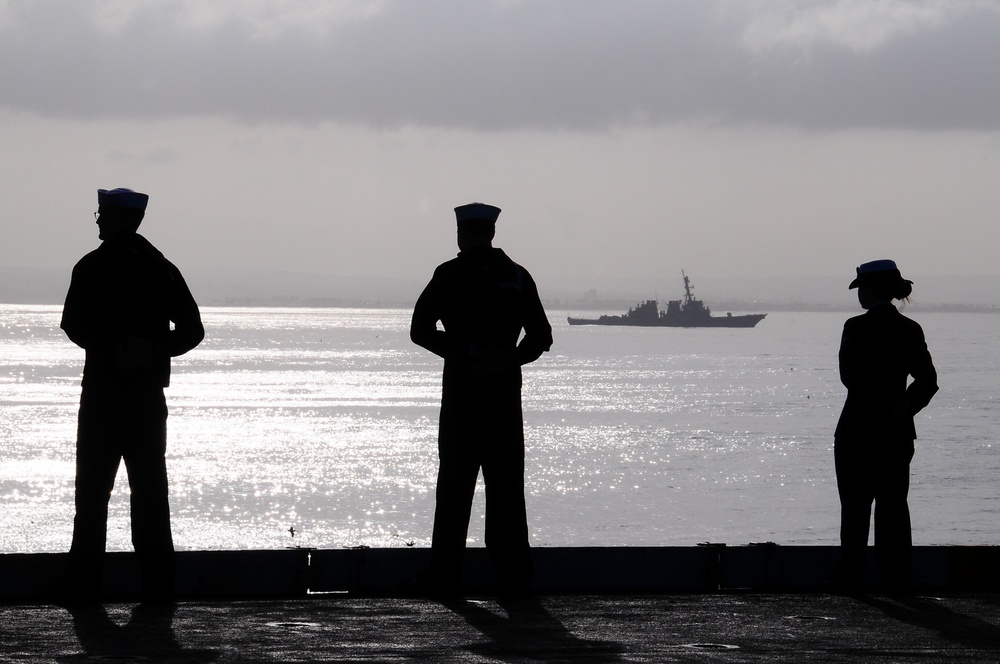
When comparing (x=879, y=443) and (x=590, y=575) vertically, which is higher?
(x=879, y=443)

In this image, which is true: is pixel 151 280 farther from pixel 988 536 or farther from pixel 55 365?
pixel 55 365

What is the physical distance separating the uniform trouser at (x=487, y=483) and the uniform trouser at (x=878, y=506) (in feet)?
4.95

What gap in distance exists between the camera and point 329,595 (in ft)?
20.0

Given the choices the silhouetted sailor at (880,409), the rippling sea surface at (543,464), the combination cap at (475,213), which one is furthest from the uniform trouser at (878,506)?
the rippling sea surface at (543,464)

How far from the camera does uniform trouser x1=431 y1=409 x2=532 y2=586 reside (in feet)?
20.8

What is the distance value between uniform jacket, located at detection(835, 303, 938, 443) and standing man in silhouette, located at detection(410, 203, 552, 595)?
59.2 inches

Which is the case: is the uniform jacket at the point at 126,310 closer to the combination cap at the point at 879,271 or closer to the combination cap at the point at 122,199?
the combination cap at the point at 122,199

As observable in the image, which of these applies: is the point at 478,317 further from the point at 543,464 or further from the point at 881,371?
the point at 543,464

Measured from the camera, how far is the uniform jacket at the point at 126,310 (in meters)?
6.02

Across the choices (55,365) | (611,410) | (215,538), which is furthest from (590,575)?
(55,365)

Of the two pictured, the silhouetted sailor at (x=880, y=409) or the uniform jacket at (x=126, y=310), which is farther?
the silhouetted sailor at (x=880, y=409)

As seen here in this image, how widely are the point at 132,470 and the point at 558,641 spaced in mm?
2130

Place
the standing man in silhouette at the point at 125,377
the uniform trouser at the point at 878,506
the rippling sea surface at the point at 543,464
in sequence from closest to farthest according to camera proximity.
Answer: the standing man in silhouette at the point at 125,377 → the uniform trouser at the point at 878,506 → the rippling sea surface at the point at 543,464

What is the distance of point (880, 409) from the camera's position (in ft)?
22.3
